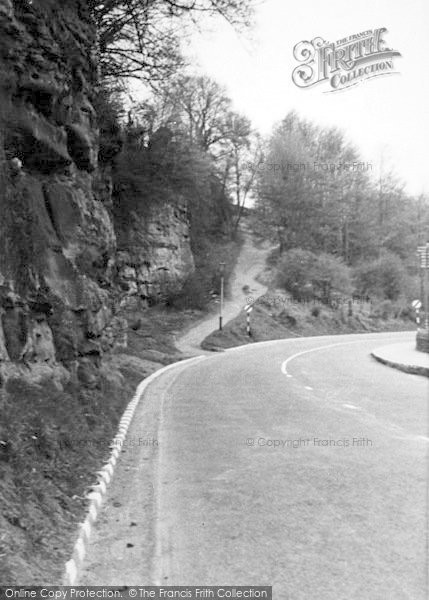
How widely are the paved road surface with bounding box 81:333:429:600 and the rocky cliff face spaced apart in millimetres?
2183

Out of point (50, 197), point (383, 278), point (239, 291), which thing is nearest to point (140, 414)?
point (50, 197)

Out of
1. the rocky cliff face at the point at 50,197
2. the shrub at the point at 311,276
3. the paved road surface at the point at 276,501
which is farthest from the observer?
the shrub at the point at 311,276

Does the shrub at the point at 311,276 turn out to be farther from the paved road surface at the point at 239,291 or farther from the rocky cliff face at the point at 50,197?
the rocky cliff face at the point at 50,197

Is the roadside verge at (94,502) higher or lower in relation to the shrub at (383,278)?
lower

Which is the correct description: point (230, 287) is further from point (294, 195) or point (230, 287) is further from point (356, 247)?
point (356, 247)

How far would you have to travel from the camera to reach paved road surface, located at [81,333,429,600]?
166 inches

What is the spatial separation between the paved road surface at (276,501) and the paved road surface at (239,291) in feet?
56.8

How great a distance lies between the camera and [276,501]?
18.8 ft

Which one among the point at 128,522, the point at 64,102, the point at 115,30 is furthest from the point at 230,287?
the point at 128,522

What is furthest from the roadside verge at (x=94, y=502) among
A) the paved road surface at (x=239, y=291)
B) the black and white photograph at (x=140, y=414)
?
the paved road surface at (x=239, y=291)

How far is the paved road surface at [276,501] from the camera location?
4.21m

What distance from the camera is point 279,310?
41562 millimetres

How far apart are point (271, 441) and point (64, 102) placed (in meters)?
8.07

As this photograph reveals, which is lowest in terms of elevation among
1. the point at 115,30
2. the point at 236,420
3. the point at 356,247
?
the point at 236,420
